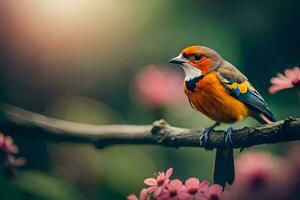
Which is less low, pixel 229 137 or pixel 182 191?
pixel 229 137

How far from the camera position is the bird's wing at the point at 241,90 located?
859mm

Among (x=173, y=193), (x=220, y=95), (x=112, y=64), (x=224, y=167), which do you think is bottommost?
(x=173, y=193)

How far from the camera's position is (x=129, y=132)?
98 centimetres

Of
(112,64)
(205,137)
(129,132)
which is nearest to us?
(205,137)

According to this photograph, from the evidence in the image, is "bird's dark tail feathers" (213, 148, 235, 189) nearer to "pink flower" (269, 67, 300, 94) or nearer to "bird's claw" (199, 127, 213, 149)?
"bird's claw" (199, 127, 213, 149)

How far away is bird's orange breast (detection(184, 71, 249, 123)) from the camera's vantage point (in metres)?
0.88

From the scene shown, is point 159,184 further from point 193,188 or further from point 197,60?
point 197,60

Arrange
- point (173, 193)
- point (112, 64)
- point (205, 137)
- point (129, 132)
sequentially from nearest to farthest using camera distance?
point (173, 193), point (205, 137), point (129, 132), point (112, 64)

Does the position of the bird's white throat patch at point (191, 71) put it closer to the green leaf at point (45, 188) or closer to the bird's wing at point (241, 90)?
the bird's wing at point (241, 90)

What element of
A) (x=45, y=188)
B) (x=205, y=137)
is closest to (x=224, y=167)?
(x=205, y=137)

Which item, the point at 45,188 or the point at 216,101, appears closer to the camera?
the point at 216,101

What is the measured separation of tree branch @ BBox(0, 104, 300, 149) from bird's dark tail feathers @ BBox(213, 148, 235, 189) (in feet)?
0.12

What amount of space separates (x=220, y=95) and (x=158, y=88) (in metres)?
0.19

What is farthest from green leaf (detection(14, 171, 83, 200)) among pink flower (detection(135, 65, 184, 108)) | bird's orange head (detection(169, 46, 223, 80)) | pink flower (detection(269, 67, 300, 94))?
pink flower (detection(269, 67, 300, 94))
